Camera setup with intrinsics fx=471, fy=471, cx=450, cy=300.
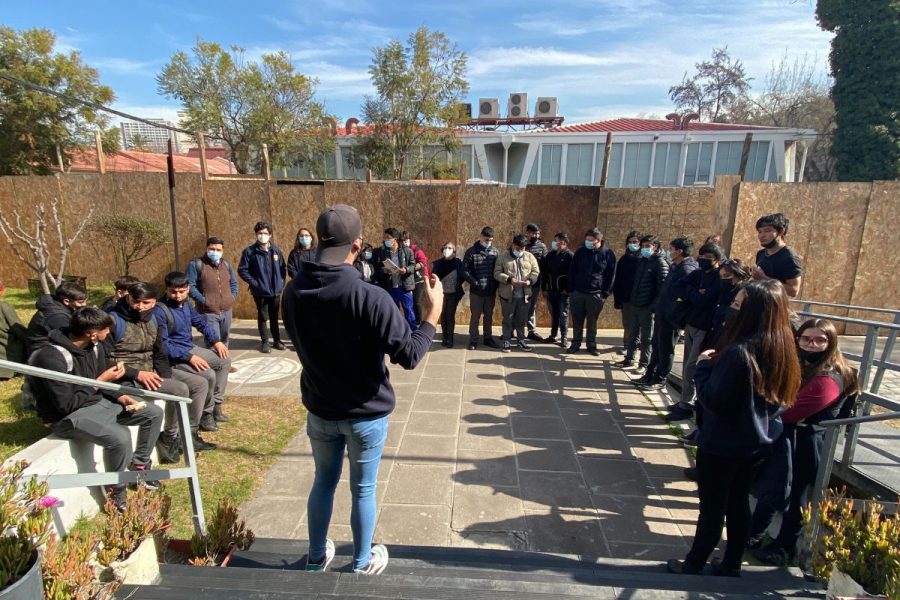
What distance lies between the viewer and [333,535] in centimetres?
315

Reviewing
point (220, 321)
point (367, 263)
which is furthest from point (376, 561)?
point (367, 263)

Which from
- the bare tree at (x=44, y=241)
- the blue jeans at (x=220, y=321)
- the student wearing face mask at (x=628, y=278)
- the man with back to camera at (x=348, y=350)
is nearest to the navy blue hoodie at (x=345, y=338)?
the man with back to camera at (x=348, y=350)

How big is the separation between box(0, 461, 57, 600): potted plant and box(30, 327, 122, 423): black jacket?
171 cm

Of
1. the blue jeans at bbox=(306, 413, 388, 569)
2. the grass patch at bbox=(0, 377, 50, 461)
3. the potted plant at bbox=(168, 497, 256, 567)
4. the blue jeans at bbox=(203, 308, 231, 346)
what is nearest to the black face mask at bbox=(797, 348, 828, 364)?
the blue jeans at bbox=(306, 413, 388, 569)

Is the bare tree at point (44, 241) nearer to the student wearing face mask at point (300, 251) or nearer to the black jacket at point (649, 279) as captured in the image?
the student wearing face mask at point (300, 251)

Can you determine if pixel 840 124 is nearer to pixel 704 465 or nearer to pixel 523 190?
pixel 523 190

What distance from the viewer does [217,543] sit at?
7.96 ft

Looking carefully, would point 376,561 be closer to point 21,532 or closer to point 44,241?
point 21,532

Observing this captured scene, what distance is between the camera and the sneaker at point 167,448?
3934mm

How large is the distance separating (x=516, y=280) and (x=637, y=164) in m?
18.1

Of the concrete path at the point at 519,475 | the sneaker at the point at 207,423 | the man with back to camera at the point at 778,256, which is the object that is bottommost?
the concrete path at the point at 519,475

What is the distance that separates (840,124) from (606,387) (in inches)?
937

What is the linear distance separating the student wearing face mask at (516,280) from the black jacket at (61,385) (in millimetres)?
4991

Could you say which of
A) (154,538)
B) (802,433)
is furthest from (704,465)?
(154,538)
